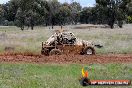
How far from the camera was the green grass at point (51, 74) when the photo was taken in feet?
43.5

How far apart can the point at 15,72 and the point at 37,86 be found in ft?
12.5

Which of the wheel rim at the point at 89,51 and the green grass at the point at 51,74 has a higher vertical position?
the green grass at the point at 51,74

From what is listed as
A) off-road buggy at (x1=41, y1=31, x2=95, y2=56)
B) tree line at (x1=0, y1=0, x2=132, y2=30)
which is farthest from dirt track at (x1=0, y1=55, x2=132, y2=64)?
tree line at (x1=0, y1=0, x2=132, y2=30)

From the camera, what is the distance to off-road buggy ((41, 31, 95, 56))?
978 inches

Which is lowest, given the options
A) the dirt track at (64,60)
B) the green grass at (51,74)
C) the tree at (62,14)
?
the tree at (62,14)

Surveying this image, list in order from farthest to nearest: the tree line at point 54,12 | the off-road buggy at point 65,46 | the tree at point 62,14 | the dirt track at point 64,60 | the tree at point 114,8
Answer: the tree at point 62,14 < the tree at point 114,8 < the tree line at point 54,12 < the off-road buggy at point 65,46 < the dirt track at point 64,60

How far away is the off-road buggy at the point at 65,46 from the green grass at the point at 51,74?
18.1 feet

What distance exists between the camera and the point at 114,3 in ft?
311

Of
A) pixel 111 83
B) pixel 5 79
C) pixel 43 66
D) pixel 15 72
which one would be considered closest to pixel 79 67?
pixel 43 66

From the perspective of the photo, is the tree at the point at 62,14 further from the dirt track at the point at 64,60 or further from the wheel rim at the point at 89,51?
the dirt track at the point at 64,60

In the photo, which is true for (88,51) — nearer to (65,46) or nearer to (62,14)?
(65,46)

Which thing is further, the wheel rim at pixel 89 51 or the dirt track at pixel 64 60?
the wheel rim at pixel 89 51

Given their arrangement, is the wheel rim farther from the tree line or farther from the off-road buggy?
the tree line

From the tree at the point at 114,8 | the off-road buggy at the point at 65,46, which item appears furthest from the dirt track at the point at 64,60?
the tree at the point at 114,8
